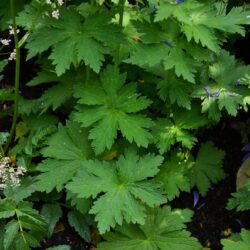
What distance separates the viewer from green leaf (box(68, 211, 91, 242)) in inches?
107

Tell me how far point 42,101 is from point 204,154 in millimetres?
953

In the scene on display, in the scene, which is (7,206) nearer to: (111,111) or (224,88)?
(111,111)

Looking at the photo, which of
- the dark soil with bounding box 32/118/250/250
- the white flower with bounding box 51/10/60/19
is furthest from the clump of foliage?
the dark soil with bounding box 32/118/250/250

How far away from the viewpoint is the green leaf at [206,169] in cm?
291

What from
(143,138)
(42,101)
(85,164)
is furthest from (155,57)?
(42,101)

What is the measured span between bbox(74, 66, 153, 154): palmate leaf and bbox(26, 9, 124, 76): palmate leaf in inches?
9.7

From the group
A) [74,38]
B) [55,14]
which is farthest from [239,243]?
[55,14]

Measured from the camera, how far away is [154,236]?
264 centimetres

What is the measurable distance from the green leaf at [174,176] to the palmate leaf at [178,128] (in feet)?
0.44

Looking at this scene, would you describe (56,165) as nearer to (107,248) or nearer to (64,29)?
(107,248)

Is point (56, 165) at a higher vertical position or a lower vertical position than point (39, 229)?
higher

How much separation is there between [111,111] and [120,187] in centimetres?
37

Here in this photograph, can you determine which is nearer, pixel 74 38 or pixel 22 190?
pixel 74 38

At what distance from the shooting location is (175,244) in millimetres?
2625
